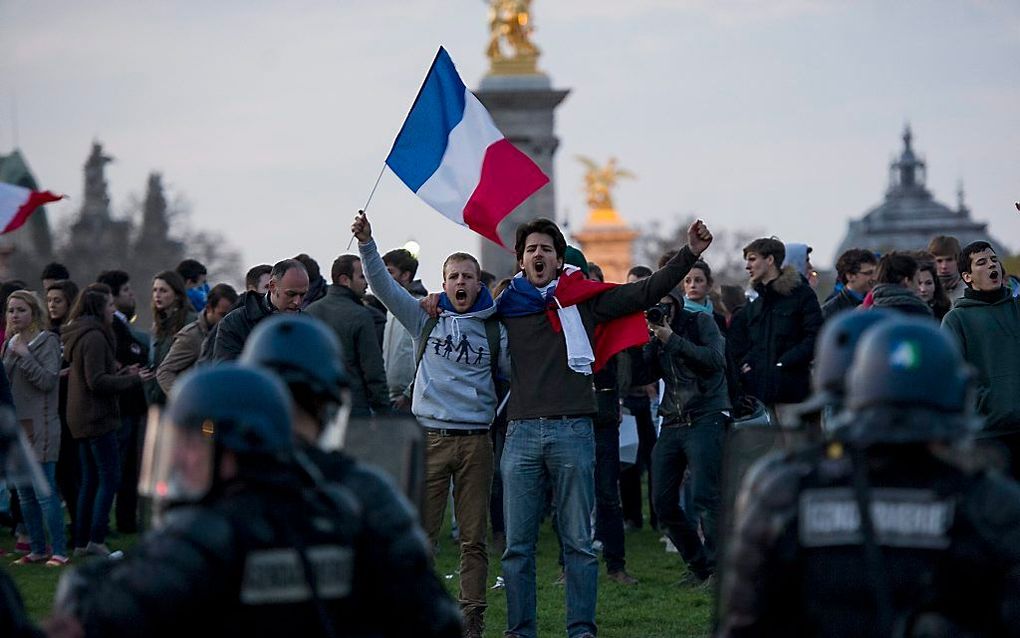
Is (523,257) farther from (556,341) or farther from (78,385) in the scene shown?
(78,385)

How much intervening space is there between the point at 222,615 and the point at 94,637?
0.29m

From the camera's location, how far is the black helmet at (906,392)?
4066 millimetres

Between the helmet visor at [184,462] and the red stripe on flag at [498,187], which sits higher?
the red stripe on flag at [498,187]

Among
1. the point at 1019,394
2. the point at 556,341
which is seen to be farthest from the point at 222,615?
the point at 1019,394

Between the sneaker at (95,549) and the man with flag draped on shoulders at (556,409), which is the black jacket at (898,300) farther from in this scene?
the sneaker at (95,549)

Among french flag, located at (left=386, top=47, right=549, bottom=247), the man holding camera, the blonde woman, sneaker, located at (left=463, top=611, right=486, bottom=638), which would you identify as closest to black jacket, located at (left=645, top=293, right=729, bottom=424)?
the man holding camera

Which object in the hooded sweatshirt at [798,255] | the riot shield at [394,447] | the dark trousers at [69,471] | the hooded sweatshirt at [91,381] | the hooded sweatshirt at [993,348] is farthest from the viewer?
the dark trousers at [69,471]

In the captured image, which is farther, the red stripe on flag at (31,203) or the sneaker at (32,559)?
the sneaker at (32,559)

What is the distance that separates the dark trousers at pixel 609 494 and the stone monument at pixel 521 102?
106 ft

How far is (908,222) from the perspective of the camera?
4082 inches

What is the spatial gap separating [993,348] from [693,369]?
1969mm

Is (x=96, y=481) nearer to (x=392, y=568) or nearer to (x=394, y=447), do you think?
(x=394, y=447)

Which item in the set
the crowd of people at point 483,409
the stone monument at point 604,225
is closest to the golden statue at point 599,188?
the stone monument at point 604,225

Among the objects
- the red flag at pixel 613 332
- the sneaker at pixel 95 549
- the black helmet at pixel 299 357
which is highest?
the red flag at pixel 613 332
